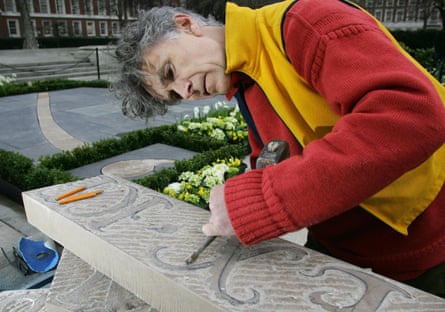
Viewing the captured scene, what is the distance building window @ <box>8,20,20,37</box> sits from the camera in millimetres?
33375

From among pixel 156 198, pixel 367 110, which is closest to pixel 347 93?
pixel 367 110

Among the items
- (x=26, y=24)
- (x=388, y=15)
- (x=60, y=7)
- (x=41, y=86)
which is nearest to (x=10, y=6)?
(x=60, y=7)

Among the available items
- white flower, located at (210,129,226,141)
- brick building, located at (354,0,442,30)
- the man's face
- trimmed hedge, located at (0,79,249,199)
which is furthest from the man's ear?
brick building, located at (354,0,442,30)

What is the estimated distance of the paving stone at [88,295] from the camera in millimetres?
1272

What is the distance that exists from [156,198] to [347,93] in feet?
2.65

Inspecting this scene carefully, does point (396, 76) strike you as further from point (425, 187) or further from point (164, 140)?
point (164, 140)

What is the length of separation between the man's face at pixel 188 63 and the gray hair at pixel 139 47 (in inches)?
0.9

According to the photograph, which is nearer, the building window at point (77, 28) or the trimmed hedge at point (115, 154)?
the trimmed hedge at point (115, 154)

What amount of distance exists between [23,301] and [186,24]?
4.48ft

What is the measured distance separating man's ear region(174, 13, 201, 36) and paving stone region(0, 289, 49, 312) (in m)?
1.23

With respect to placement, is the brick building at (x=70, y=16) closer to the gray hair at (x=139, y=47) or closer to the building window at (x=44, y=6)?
the building window at (x=44, y=6)

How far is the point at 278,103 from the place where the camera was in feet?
3.25

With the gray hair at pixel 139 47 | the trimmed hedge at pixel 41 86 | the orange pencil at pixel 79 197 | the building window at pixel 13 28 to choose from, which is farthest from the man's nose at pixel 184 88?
the building window at pixel 13 28

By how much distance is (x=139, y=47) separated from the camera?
1.11m
